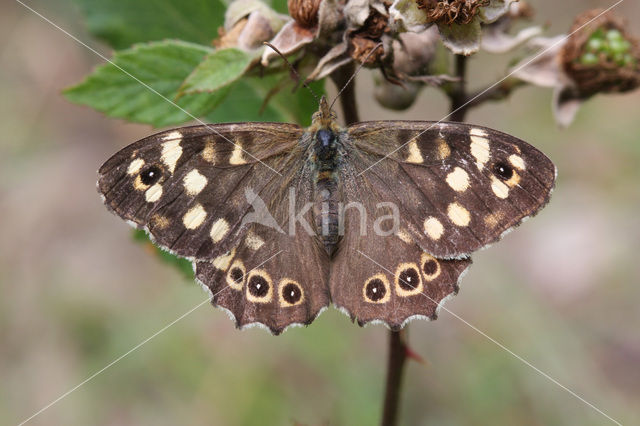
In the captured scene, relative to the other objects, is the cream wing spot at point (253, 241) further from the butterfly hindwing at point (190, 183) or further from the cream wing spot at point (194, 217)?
the cream wing spot at point (194, 217)

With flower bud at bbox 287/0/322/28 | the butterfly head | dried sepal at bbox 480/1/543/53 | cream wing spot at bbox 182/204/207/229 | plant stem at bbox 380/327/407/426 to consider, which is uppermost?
dried sepal at bbox 480/1/543/53

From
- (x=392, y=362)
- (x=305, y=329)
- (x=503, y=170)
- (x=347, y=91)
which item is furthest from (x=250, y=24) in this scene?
(x=305, y=329)

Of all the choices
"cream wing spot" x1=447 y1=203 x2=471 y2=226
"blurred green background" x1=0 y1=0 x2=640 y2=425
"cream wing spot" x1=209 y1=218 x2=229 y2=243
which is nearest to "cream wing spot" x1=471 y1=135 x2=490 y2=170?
"cream wing spot" x1=447 y1=203 x2=471 y2=226

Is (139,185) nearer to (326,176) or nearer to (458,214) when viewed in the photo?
(326,176)

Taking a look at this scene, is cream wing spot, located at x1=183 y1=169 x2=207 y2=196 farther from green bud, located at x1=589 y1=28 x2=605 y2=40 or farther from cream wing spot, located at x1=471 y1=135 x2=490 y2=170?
green bud, located at x1=589 y1=28 x2=605 y2=40

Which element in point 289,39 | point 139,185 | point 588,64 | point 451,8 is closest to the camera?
point 451,8

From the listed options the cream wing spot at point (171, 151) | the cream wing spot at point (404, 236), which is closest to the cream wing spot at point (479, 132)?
the cream wing spot at point (404, 236)
